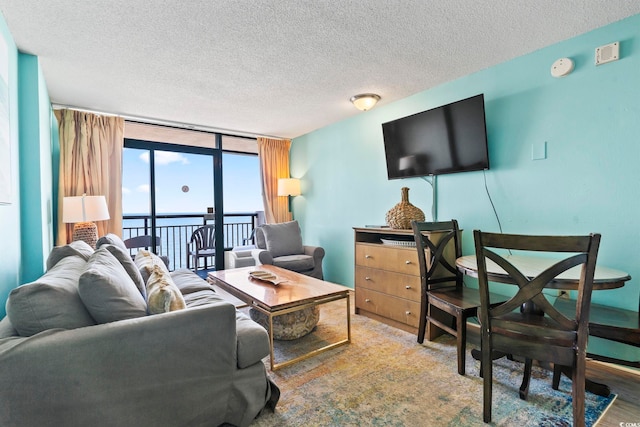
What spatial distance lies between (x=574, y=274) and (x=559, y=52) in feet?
5.60

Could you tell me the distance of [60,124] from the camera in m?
3.45

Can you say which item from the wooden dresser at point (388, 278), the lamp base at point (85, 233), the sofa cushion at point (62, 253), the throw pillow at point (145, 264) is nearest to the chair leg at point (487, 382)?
the wooden dresser at point (388, 278)

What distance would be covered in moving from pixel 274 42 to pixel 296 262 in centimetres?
249

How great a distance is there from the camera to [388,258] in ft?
9.52

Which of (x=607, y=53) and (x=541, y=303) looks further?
(x=607, y=53)

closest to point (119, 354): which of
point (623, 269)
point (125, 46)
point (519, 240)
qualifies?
point (519, 240)

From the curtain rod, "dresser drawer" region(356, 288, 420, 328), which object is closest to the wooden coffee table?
"dresser drawer" region(356, 288, 420, 328)

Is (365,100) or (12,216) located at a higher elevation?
(365,100)

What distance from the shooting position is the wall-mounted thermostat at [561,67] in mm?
2193

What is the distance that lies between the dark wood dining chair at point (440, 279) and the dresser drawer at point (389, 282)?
6.9 inches

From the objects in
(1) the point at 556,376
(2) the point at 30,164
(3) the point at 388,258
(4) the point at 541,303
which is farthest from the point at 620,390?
(2) the point at 30,164

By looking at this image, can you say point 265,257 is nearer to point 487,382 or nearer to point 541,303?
point 487,382

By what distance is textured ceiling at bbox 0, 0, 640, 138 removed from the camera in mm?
1853

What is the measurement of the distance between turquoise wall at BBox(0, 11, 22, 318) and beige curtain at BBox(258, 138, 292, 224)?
3.09m
